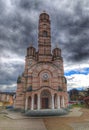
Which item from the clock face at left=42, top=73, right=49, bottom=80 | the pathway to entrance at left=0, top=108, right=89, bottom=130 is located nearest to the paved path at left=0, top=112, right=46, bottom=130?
the pathway to entrance at left=0, top=108, right=89, bottom=130

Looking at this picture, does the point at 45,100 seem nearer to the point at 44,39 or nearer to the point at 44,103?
the point at 44,103

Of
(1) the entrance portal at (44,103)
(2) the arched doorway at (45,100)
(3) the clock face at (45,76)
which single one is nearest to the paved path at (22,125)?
(2) the arched doorway at (45,100)

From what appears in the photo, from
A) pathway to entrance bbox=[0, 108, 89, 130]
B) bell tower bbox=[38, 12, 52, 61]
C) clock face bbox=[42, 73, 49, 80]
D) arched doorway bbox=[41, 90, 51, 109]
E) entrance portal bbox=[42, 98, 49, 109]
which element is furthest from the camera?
bell tower bbox=[38, 12, 52, 61]

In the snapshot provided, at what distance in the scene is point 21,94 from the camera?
2911 centimetres

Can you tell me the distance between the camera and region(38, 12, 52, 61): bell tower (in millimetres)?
32594

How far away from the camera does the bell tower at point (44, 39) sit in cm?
3259

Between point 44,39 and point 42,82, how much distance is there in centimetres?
1281

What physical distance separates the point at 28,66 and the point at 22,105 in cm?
976

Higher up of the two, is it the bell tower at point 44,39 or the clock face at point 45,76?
the bell tower at point 44,39

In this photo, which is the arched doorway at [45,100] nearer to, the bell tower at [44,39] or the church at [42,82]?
the church at [42,82]

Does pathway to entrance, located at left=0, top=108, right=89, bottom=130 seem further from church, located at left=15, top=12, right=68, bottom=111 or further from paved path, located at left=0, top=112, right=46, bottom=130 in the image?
church, located at left=15, top=12, right=68, bottom=111

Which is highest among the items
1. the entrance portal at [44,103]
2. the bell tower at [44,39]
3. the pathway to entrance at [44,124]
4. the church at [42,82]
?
the bell tower at [44,39]

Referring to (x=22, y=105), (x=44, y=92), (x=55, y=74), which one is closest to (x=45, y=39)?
(x=55, y=74)

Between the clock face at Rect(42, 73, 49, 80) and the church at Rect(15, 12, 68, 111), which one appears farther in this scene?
the clock face at Rect(42, 73, 49, 80)
